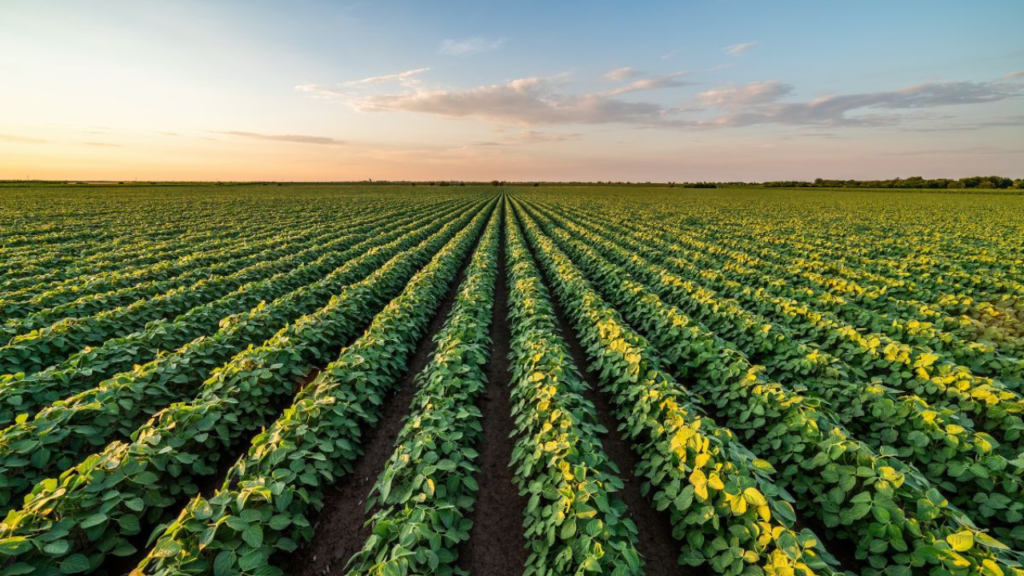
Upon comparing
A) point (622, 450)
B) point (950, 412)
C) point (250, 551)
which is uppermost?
point (950, 412)

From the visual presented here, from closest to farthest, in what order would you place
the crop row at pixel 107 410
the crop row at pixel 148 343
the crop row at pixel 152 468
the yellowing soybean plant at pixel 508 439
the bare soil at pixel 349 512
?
the crop row at pixel 152 468 → the yellowing soybean plant at pixel 508 439 → the crop row at pixel 107 410 → the bare soil at pixel 349 512 → the crop row at pixel 148 343

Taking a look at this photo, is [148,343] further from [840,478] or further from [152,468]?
[840,478]

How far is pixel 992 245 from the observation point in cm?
1894

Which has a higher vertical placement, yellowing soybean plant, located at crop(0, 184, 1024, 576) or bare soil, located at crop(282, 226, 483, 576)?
yellowing soybean plant, located at crop(0, 184, 1024, 576)

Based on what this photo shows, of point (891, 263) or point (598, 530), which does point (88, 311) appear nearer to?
point (598, 530)

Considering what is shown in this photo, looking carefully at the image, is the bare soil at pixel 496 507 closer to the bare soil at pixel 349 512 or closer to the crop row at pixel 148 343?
the bare soil at pixel 349 512

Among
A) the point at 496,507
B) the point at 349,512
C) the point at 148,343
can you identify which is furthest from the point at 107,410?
the point at 496,507

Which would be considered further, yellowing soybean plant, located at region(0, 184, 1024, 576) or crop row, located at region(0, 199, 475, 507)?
crop row, located at region(0, 199, 475, 507)

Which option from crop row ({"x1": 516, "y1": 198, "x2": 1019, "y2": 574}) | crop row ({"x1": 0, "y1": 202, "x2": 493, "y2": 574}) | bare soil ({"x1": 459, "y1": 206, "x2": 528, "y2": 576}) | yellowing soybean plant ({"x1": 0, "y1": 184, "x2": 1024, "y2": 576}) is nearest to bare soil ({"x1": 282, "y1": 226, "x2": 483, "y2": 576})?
yellowing soybean plant ({"x1": 0, "y1": 184, "x2": 1024, "y2": 576})

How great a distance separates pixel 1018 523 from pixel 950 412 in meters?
1.11

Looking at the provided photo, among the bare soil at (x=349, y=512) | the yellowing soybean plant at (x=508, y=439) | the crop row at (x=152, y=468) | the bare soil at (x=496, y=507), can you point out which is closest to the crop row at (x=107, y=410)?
the yellowing soybean plant at (x=508, y=439)

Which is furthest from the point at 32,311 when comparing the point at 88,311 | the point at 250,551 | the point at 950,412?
the point at 950,412

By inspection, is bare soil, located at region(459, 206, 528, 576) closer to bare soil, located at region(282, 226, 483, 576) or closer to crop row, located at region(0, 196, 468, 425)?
bare soil, located at region(282, 226, 483, 576)

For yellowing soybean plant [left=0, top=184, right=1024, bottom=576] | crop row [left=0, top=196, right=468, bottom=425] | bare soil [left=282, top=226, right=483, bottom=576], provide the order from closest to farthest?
yellowing soybean plant [left=0, top=184, right=1024, bottom=576], bare soil [left=282, top=226, right=483, bottom=576], crop row [left=0, top=196, right=468, bottom=425]
